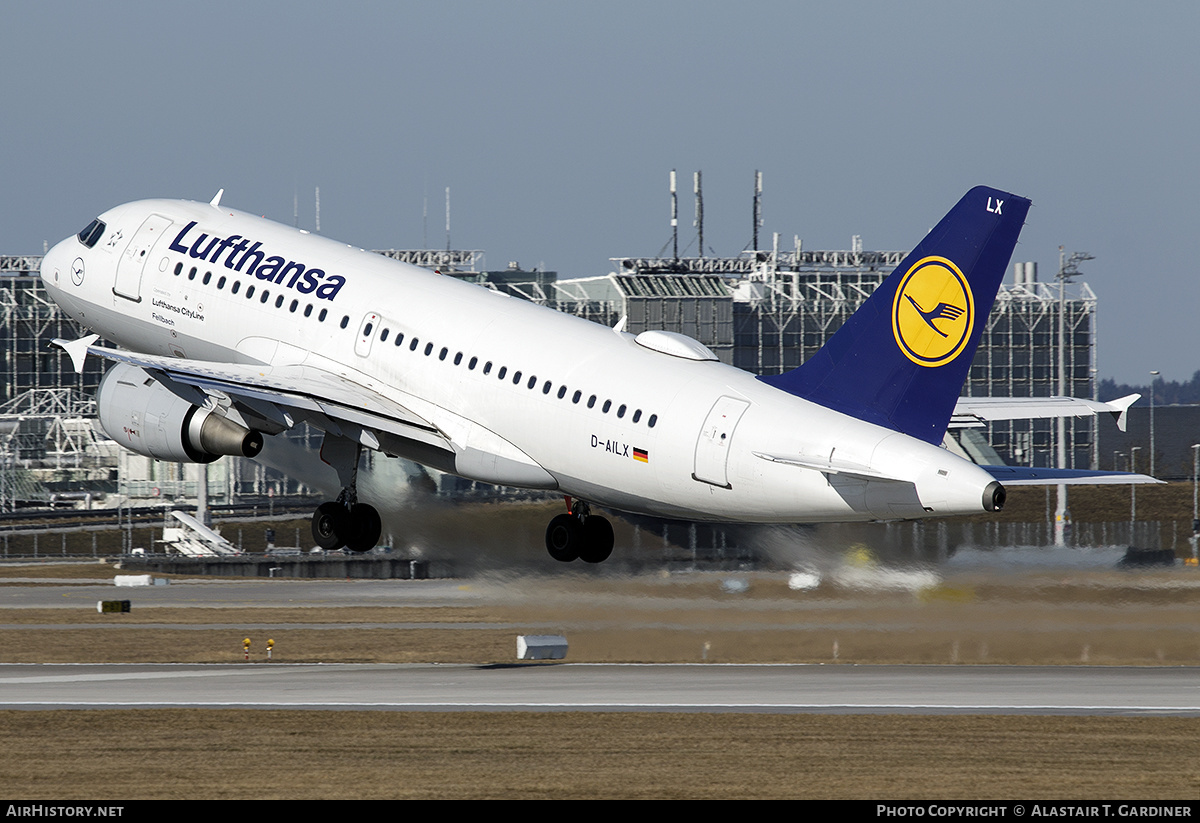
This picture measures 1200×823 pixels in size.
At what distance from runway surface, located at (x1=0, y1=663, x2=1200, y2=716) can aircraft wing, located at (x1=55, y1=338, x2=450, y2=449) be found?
842 cm

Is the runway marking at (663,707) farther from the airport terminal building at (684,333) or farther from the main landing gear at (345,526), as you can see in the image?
the airport terminal building at (684,333)

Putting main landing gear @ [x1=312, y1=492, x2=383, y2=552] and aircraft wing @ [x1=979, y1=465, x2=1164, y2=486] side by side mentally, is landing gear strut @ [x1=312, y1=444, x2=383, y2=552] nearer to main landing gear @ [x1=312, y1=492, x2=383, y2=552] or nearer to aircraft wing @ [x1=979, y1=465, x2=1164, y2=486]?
main landing gear @ [x1=312, y1=492, x2=383, y2=552]

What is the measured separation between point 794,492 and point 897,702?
1226cm

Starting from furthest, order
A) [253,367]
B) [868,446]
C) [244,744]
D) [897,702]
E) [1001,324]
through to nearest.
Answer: [1001,324] < [897,702] < [253,367] < [244,744] < [868,446]

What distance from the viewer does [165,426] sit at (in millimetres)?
40406

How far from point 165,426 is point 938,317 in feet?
64.8

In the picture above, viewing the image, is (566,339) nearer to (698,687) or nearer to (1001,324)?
(698,687)

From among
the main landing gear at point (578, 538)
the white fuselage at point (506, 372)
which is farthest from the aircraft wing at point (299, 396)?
the main landing gear at point (578, 538)

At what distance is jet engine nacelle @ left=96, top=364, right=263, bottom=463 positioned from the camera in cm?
4031

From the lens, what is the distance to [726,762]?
34.0 m

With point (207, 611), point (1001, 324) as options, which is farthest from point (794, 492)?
point (1001, 324)

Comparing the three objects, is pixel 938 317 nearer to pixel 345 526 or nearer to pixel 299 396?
pixel 299 396

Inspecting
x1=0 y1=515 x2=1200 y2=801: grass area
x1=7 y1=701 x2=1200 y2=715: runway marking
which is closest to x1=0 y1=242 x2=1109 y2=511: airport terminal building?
x1=0 y1=515 x2=1200 y2=801: grass area

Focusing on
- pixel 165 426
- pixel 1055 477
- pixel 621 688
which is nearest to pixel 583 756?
pixel 1055 477
